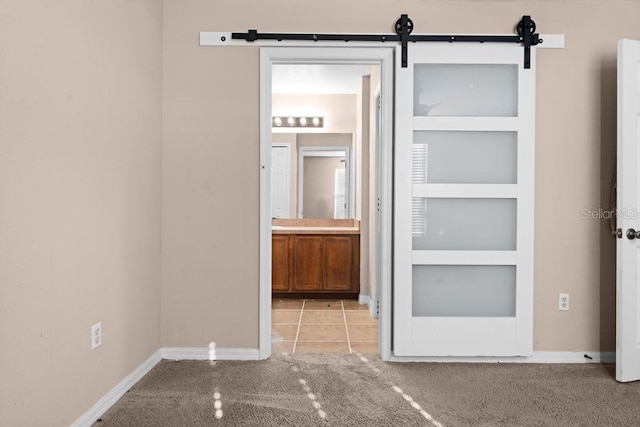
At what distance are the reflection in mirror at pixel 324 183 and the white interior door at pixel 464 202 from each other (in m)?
2.89

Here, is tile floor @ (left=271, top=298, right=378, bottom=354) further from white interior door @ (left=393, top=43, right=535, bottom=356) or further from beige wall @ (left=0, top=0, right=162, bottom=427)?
beige wall @ (left=0, top=0, right=162, bottom=427)

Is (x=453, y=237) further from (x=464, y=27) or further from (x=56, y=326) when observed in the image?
(x=56, y=326)

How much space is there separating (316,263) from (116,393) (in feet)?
10.2

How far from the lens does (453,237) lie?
129 inches


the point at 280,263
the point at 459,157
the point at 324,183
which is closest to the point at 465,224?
the point at 459,157

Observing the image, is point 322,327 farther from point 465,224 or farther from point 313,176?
point 313,176

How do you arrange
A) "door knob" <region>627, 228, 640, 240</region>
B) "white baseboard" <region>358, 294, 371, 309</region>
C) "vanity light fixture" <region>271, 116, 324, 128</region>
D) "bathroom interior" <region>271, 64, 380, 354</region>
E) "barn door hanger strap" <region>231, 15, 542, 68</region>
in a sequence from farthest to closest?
"vanity light fixture" <region>271, 116, 324, 128</region> < "white baseboard" <region>358, 294, 371, 309</region> < "bathroom interior" <region>271, 64, 380, 354</region> < "barn door hanger strap" <region>231, 15, 542, 68</region> < "door knob" <region>627, 228, 640, 240</region>

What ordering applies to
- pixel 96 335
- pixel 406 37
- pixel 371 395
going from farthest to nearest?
pixel 406 37, pixel 371 395, pixel 96 335

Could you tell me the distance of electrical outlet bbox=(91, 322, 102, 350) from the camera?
2366mm

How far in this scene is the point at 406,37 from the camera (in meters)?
3.22

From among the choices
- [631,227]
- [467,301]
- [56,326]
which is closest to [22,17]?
[56,326]

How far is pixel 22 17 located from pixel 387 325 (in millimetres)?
2543

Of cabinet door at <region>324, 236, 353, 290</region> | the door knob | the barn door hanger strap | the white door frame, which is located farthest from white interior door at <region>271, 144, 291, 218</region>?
the door knob

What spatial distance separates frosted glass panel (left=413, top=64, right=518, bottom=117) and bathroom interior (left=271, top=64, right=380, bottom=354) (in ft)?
4.23
